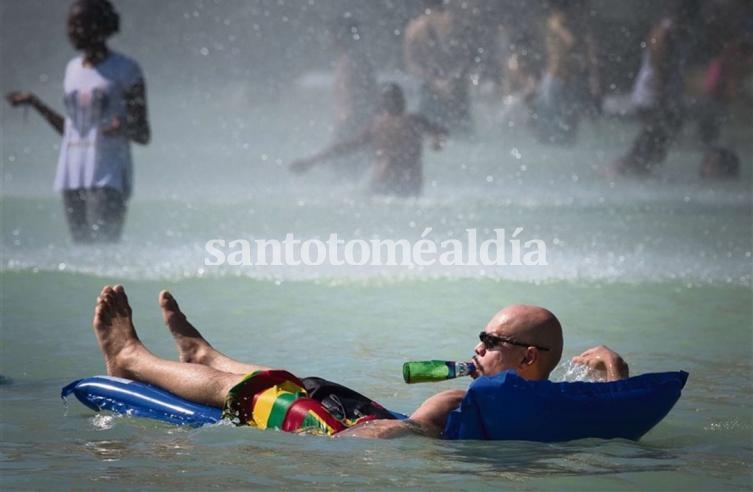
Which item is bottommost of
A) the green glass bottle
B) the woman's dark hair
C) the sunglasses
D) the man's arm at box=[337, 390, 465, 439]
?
the man's arm at box=[337, 390, 465, 439]

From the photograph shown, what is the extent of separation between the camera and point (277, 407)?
3.50 meters

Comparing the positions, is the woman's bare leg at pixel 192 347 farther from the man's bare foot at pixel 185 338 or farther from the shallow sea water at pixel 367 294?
the shallow sea water at pixel 367 294

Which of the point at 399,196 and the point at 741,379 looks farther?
the point at 399,196

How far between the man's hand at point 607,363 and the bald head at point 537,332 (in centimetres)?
15

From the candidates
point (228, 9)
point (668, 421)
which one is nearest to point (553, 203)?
point (228, 9)

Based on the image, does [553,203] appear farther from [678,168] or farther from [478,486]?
[478,486]

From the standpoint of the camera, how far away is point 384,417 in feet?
11.7

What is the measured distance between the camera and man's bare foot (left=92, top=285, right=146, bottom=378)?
154 inches

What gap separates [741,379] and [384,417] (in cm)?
145

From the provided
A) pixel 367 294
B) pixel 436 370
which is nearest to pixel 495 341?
pixel 436 370

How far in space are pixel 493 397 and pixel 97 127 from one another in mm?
4972

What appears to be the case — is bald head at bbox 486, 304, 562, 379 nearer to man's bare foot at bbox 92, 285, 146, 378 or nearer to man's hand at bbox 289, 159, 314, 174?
man's bare foot at bbox 92, 285, 146, 378

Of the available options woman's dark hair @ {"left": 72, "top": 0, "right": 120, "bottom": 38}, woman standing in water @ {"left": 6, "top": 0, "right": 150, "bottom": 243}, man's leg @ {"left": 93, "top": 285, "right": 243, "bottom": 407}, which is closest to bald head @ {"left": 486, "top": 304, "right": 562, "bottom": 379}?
man's leg @ {"left": 93, "top": 285, "right": 243, "bottom": 407}

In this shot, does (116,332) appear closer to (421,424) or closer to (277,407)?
(277,407)
